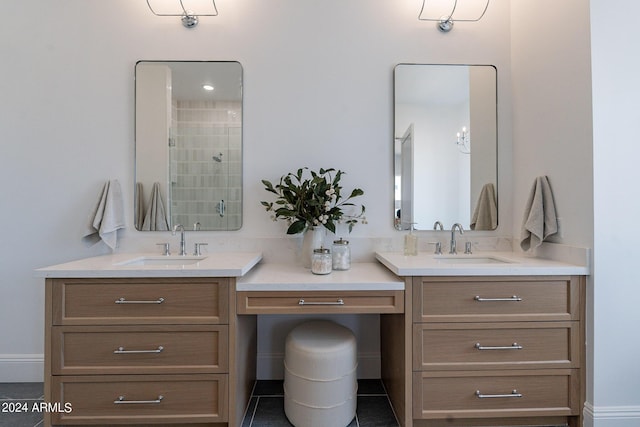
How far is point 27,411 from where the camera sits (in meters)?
1.58

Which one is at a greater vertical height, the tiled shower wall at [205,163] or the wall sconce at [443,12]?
the wall sconce at [443,12]

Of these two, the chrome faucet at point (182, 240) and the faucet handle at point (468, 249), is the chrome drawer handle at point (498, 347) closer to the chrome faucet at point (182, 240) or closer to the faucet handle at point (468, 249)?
the faucet handle at point (468, 249)

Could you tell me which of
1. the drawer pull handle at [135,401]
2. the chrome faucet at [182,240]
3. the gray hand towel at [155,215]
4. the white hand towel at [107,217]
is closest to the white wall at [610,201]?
the drawer pull handle at [135,401]

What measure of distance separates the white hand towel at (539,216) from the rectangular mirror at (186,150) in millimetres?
1604

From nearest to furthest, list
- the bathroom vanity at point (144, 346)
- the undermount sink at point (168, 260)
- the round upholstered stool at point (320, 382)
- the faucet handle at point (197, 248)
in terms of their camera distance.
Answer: the bathroom vanity at point (144, 346), the round upholstered stool at point (320, 382), the undermount sink at point (168, 260), the faucet handle at point (197, 248)

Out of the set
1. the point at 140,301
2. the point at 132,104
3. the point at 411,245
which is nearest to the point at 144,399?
the point at 140,301

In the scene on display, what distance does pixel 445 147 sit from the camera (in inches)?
75.2

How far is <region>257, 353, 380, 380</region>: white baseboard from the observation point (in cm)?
188

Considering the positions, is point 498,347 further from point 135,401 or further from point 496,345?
point 135,401

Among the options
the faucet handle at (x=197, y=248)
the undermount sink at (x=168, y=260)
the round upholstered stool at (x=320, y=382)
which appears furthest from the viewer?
the faucet handle at (x=197, y=248)

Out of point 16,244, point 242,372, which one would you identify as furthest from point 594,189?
point 16,244

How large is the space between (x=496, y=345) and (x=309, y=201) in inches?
43.2

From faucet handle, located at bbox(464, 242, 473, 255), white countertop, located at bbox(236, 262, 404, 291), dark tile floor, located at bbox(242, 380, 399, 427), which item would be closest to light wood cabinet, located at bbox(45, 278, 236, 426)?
white countertop, located at bbox(236, 262, 404, 291)

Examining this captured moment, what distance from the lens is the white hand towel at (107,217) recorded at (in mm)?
1750
